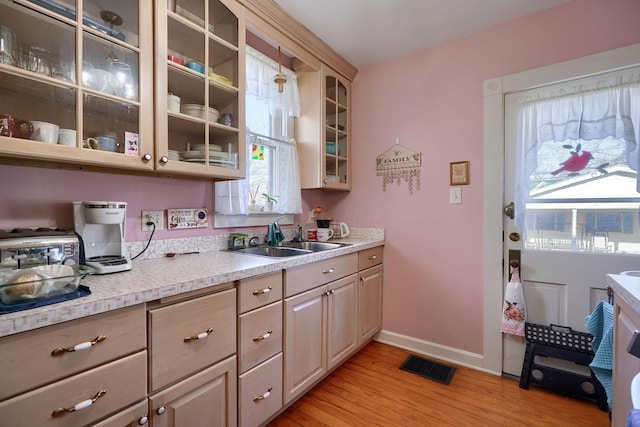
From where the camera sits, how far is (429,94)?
225 centimetres

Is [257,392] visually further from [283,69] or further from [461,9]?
[461,9]

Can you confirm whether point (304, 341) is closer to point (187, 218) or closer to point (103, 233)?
point (187, 218)

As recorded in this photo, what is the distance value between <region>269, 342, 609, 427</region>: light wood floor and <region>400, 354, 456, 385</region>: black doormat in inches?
1.7

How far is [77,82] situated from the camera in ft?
3.45

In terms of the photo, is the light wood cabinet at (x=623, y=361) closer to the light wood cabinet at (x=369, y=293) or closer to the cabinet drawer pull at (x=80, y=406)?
the light wood cabinet at (x=369, y=293)

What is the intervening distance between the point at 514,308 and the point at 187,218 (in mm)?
2139

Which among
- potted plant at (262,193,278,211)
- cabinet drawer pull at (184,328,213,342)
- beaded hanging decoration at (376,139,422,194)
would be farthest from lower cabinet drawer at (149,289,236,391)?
beaded hanging decoration at (376,139,422,194)

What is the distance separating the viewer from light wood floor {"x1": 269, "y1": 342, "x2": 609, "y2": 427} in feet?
5.05

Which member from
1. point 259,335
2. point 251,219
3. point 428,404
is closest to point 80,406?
point 259,335

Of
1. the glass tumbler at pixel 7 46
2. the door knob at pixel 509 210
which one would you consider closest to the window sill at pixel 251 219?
the glass tumbler at pixel 7 46

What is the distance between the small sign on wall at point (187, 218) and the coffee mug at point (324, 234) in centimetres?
94

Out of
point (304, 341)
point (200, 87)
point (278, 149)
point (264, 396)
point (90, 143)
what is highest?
point (200, 87)

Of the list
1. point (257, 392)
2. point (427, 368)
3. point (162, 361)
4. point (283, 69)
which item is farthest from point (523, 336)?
point (283, 69)

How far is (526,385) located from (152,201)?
2498 mm
